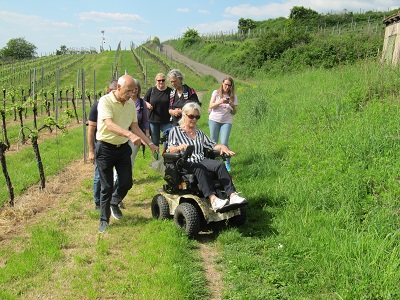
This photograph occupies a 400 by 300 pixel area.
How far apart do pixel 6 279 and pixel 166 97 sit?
3.92 metres

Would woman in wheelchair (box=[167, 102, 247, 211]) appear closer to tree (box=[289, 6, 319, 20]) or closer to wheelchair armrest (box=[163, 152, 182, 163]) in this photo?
wheelchair armrest (box=[163, 152, 182, 163])

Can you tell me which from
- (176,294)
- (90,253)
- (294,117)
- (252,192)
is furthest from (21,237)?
(294,117)

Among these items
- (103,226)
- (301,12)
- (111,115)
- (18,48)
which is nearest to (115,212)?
(103,226)

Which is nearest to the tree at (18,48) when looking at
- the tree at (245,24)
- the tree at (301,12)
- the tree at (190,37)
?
the tree at (190,37)

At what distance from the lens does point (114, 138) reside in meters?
4.46

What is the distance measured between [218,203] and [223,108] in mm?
2915

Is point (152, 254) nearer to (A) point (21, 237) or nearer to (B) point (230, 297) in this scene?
(B) point (230, 297)

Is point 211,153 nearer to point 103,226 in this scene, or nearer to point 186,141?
point 186,141

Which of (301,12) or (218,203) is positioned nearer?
(218,203)

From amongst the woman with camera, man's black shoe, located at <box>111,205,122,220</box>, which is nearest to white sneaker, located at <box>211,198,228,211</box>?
man's black shoe, located at <box>111,205,122,220</box>

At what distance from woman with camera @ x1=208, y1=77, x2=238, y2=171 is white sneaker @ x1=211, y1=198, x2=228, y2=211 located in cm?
272

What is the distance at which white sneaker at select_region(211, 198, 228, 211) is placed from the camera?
4.07 metres

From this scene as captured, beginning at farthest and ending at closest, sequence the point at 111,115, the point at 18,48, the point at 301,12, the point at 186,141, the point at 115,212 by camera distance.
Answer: the point at 18,48, the point at 301,12, the point at 115,212, the point at 186,141, the point at 111,115

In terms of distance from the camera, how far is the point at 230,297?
317cm
